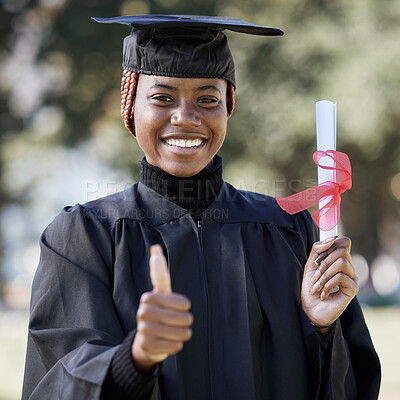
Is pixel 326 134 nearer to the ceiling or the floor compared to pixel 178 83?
nearer to the floor

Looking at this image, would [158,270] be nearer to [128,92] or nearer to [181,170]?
[181,170]

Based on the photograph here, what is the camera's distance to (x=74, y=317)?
215 centimetres

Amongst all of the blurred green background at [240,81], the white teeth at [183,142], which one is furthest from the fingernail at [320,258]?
the blurred green background at [240,81]

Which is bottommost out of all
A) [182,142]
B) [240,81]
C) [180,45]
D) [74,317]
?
[74,317]

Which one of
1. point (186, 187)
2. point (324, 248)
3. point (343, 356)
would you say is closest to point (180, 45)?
point (186, 187)

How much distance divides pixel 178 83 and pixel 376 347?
838cm

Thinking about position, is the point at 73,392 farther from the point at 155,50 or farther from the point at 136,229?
the point at 155,50

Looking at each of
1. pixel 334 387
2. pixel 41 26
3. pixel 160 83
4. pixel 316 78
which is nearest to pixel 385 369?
pixel 316 78

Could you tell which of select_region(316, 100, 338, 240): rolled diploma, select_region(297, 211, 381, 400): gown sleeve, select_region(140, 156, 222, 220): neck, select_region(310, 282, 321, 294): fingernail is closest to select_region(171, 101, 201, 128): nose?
select_region(140, 156, 222, 220): neck

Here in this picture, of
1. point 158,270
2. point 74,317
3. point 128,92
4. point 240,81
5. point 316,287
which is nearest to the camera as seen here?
point 158,270

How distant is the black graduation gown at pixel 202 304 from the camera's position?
2.14 meters

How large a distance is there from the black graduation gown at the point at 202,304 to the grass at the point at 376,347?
4855 mm

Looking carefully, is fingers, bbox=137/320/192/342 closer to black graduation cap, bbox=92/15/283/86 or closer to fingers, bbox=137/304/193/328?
fingers, bbox=137/304/193/328

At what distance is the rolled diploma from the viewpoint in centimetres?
222
